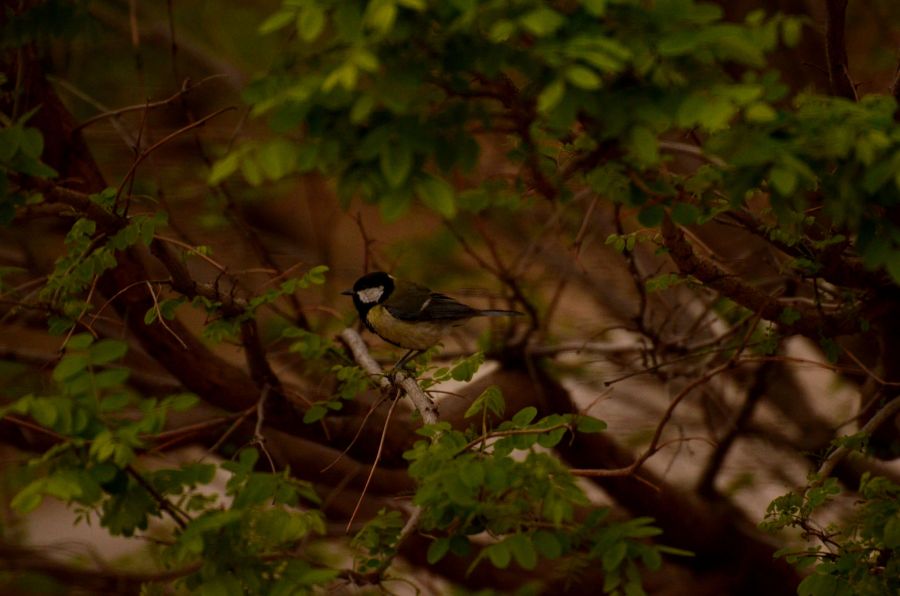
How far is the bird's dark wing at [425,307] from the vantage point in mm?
2543

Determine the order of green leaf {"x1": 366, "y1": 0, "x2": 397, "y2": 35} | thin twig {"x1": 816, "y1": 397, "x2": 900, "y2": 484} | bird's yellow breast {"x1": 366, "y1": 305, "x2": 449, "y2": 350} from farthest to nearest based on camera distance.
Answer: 1. bird's yellow breast {"x1": 366, "y1": 305, "x2": 449, "y2": 350}
2. thin twig {"x1": 816, "y1": 397, "x2": 900, "y2": 484}
3. green leaf {"x1": 366, "y1": 0, "x2": 397, "y2": 35}

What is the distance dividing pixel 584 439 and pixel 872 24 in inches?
81.0

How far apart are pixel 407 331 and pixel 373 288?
191 millimetres

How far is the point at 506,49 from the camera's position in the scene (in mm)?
1296

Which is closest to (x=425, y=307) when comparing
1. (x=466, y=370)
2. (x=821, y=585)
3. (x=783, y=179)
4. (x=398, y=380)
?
(x=398, y=380)

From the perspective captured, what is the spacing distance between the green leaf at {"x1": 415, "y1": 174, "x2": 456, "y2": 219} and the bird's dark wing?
1.24m

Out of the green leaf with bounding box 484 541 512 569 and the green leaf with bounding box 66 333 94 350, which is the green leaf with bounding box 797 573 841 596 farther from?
the green leaf with bounding box 66 333 94 350

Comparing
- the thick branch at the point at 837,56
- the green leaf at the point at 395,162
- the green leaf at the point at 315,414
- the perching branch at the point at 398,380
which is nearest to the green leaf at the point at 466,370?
the perching branch at the point at 398,380

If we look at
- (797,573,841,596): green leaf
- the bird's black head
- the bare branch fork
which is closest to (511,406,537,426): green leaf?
the bare branch fork

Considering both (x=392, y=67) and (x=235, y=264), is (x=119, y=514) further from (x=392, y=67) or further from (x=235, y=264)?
(x=235, y=264)

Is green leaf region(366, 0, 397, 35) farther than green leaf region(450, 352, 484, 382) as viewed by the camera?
No

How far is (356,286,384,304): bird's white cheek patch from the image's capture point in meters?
2.66

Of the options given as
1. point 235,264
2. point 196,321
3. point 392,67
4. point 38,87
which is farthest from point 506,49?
point 196,321

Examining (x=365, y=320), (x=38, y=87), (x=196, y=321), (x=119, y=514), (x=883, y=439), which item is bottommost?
(x=196, y=321)
